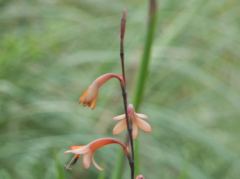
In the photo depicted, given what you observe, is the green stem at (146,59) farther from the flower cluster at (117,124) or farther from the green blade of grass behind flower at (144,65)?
the flower cluster at (117,124)

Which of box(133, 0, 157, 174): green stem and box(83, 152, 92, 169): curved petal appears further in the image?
box(133, 0, 157, 174): green stem

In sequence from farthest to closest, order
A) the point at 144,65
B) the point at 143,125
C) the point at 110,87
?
the point at 110,87
the point at 144,65
the point at 143,125

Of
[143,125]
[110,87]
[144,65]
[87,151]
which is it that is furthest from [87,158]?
[110,87]

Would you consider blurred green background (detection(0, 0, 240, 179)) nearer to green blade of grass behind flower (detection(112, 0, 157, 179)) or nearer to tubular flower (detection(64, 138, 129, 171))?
green blade of grass behind flower (detection(112, 0, 157, 179))

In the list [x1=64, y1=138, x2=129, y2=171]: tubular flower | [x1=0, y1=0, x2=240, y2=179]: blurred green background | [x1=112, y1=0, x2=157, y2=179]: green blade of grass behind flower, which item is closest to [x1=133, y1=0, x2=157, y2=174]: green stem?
[x1=112, y1=0, x2=157, y2=179]: green blade of grass behind flower

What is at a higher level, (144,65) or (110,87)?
(144,65)

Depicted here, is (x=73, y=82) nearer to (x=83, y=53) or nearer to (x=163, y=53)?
(x=83, y=53)

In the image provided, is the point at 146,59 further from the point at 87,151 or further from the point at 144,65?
the point at 87,151

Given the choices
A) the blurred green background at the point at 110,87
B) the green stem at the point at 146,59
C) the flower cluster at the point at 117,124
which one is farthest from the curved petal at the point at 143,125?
the blurred green background at the point at 110,87

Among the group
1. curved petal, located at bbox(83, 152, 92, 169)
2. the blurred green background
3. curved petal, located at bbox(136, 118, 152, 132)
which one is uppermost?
curved petal, located at bbox(136, 118, 152, 132)
